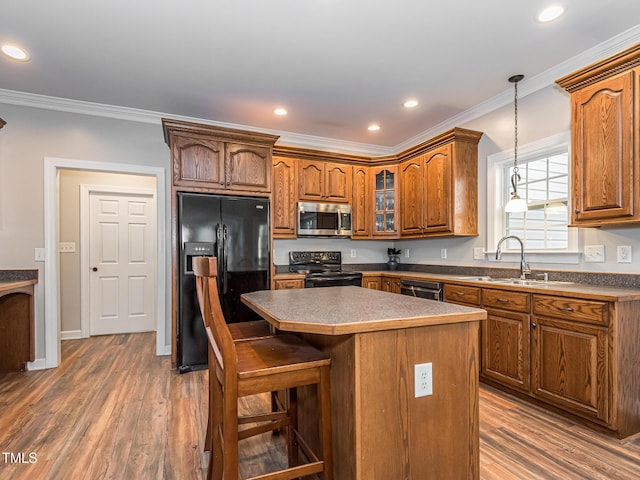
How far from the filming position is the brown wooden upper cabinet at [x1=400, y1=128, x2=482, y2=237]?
11.5ft

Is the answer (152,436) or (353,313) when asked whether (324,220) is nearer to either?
(152,436)

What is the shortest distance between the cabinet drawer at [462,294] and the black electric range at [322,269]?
3.72ft

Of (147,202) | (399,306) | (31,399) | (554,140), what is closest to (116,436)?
(31,399)

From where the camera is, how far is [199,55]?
103 inches

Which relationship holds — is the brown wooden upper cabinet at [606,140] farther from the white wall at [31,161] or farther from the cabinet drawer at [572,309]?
the white wall at [31,161]

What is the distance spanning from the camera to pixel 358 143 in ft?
15.8

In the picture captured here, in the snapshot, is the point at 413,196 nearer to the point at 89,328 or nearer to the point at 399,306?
the point at 399,306

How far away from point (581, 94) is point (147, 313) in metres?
5.39

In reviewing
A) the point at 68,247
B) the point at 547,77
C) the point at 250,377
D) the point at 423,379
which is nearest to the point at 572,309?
the point at 423,379

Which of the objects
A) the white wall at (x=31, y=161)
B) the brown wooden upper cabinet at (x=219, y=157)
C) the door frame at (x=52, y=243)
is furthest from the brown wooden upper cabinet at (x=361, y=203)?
the white wall at (x=31, y=161)

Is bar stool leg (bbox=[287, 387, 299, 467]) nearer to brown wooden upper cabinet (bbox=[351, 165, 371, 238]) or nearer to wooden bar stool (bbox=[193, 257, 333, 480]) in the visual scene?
wooden bar stool (bbox=[193, 257, 333, 480])

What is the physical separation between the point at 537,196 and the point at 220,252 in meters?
3.02

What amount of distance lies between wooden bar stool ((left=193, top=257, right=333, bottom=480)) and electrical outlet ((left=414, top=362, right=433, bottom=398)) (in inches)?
13.9

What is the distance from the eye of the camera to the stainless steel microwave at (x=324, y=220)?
13.8 ft
